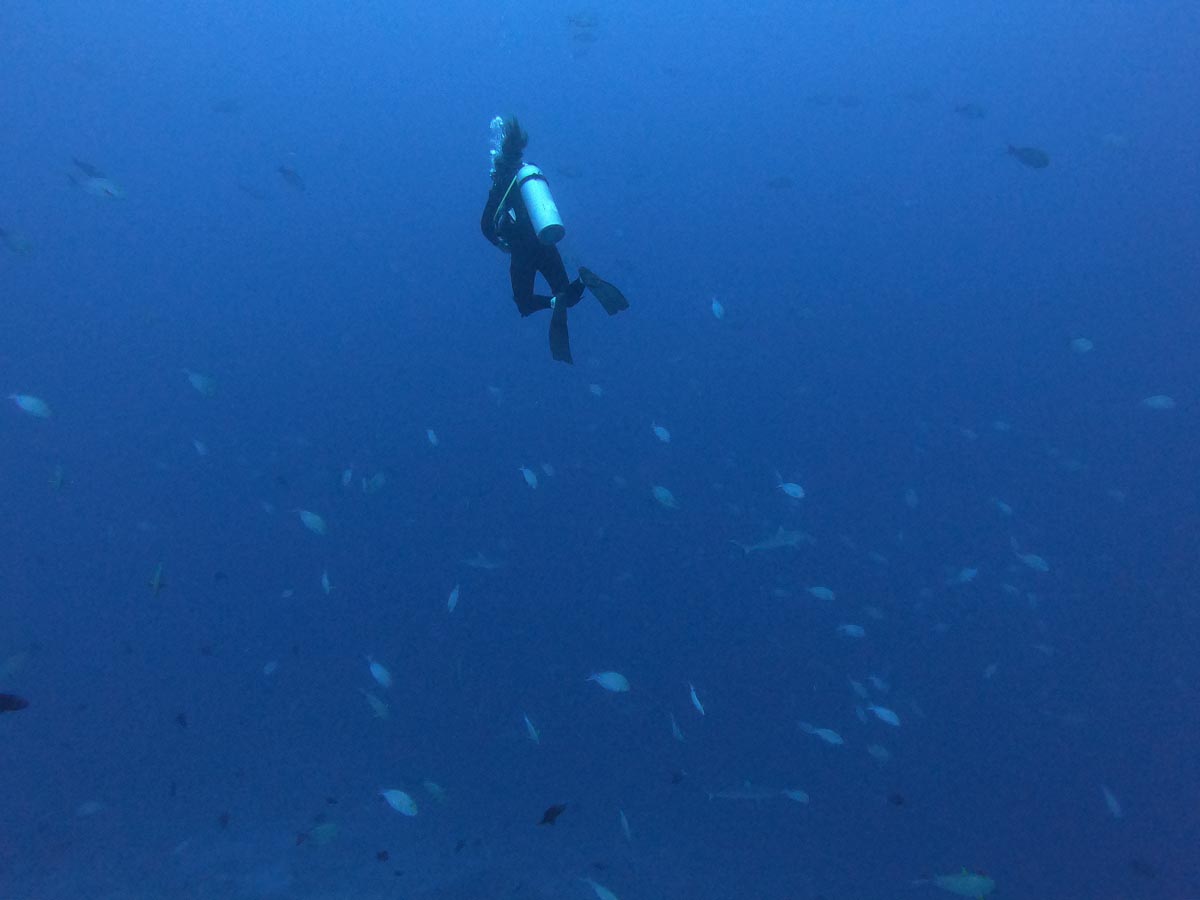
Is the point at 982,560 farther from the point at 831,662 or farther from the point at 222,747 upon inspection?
the point at 222,747

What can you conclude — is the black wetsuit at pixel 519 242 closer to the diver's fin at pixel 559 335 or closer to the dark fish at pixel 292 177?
the diver's fin at pixel 559 335

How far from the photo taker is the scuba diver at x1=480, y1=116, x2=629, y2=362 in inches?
178

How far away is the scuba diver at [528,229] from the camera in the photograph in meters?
4.52

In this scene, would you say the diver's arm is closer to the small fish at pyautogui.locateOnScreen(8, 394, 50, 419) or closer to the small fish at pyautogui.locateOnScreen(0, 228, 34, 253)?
the small fish at pyautogui.locateOnScreen(8, 394, 50, 419)

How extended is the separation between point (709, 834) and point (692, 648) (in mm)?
3846

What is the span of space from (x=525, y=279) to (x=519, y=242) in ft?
0.93

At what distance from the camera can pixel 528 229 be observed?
16.1 feet

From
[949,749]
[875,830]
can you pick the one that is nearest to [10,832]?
[875,830]

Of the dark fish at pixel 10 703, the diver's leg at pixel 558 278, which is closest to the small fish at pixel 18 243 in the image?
the dark fish at pixel 10 703

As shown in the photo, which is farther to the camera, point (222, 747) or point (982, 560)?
point (982, 560)

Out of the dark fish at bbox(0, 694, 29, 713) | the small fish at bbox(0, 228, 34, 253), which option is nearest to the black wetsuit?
the dark fish at bbox(0, 694, 29, 713)

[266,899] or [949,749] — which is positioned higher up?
[266,899]

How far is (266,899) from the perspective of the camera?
25.8ft

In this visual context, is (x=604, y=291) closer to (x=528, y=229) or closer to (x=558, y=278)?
(x=558, y=278)
